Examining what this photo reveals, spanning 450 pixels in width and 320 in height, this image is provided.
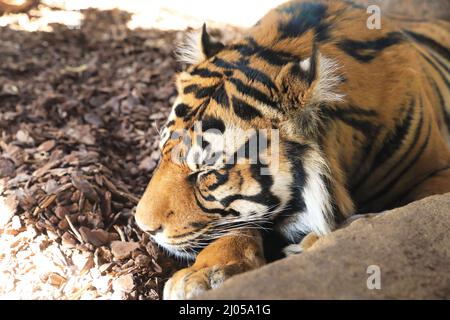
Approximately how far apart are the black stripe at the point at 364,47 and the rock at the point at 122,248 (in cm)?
131

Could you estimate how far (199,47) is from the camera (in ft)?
8.70

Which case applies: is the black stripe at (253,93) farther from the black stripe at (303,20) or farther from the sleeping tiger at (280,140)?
the black stripe at (303,20)

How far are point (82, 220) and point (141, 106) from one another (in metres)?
1.68

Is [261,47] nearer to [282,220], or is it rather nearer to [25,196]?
[282,220]

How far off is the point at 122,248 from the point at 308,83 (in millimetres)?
1188

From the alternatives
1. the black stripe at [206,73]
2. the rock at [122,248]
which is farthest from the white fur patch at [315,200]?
the rock at [122,248]

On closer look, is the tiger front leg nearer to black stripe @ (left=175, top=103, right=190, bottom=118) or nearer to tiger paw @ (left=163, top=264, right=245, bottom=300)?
tiger paw @ (left=163, top=264, right=245, bottom=300)

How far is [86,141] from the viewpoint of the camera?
12.1 feet

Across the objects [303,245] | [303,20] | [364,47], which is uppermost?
[303,20]

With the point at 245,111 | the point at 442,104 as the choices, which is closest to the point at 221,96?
the point at 245,111

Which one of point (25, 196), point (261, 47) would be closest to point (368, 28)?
point (261, 47)

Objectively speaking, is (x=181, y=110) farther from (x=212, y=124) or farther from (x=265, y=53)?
(x=265, y=53)

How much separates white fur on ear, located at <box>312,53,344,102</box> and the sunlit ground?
3.97 m

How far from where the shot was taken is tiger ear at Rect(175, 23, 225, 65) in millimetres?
2639
